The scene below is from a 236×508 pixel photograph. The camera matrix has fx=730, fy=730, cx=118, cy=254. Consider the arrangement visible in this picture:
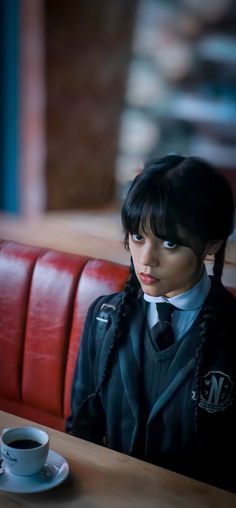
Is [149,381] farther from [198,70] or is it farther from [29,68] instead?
[198,70]

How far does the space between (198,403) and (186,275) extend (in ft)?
0.68

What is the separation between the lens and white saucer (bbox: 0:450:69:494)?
985mm

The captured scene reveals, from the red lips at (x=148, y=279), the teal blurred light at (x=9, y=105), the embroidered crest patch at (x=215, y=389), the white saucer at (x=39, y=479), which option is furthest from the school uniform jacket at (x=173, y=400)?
the teal blurred light at (x=9, y=105)

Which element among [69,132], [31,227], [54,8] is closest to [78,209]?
[69,132]

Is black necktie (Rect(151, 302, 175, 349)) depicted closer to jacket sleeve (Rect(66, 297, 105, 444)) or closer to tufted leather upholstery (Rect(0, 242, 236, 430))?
jacket sleeve (Rect(66, 297, 105, 444))

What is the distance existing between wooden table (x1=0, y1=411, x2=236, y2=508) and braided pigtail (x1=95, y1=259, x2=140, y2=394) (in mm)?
188

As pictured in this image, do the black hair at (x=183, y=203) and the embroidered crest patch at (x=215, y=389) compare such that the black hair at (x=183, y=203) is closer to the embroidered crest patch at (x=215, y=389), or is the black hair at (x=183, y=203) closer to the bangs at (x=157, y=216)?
the bangs at (x=157, y=216)

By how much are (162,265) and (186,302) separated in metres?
0.09

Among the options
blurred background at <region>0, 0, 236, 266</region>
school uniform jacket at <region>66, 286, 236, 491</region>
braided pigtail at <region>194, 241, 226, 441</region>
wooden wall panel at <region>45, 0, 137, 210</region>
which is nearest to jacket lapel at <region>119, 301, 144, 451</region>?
school uniform jacket at <region>66, 286, 236, 491</region>

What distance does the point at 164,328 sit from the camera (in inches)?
46.3

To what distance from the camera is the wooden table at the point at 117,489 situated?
974mm

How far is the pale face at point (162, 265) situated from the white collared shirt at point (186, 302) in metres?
0.01

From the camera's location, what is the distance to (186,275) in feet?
3.71

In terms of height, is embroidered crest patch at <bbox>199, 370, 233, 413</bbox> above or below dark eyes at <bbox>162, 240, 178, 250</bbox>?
below
